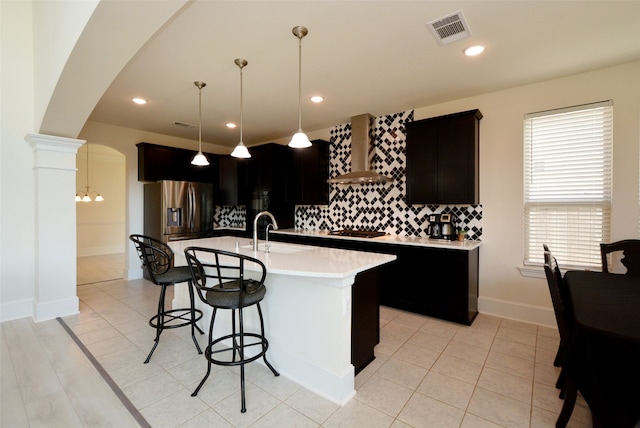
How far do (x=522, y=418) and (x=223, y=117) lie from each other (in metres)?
4.62

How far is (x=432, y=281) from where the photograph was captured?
10.7 ft

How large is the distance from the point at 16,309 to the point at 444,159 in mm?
5268

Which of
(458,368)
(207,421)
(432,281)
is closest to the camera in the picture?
(207,421)

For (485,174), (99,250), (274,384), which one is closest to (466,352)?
(274,384)

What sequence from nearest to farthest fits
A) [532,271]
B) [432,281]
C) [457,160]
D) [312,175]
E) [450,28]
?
[450,28], [532,271], [432,281], [457,160], [312,175]

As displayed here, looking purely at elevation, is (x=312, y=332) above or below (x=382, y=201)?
below

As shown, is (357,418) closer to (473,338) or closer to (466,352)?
(466,352)

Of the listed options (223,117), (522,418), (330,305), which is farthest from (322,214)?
(522,418)

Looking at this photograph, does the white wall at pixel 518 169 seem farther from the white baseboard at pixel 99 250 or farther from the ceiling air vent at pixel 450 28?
the white baseboard at pixel 99 250

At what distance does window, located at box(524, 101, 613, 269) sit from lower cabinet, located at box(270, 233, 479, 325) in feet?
2.53

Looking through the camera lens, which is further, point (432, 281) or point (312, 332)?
point (432, 281)

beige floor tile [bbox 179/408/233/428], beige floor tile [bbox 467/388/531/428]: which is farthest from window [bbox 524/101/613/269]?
beige floor tile [bbox 179/408/233/428]

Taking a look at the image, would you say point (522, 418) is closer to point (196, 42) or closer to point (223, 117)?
point (196, 42)

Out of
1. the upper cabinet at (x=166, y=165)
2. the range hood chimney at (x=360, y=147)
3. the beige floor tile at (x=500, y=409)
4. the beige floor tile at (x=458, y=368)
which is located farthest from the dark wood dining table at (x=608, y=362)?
the upper cabinet at (x=166, y=165)
